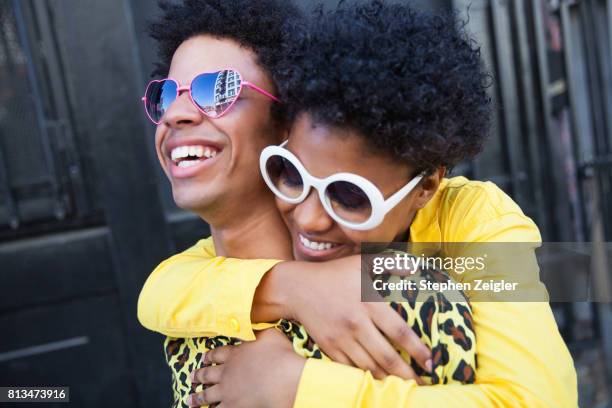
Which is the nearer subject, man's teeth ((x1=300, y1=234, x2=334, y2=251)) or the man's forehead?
man's teeth ((x1=300, y1=234, x2=334, y2=251))

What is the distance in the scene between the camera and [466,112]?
1.39 metres

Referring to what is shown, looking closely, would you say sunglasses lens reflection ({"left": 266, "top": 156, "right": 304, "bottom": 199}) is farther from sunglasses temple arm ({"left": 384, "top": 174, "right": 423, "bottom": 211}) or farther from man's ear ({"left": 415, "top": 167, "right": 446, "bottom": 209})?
man's ear ({"left": 415, "top": 167, "right": 446, "bottom": 209})

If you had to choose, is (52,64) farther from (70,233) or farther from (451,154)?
(451,154)

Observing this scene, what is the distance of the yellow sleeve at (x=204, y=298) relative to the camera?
4.63 ft

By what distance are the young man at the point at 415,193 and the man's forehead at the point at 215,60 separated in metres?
0.23

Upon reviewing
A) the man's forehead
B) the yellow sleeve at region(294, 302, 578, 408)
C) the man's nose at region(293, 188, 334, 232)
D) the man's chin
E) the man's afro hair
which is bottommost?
the yellow sleeve at region(294, 302, 578, 408)

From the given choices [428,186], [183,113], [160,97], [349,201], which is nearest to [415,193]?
[428,186]

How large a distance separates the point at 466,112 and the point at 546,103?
12.9 ft

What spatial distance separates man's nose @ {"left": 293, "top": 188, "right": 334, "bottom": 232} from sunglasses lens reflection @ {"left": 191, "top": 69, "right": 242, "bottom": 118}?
38cm

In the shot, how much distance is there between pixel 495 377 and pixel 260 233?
77 cm

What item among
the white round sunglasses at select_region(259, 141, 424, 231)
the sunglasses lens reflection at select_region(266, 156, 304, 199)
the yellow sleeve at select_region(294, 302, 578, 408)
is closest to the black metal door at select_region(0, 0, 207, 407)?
the sunglasses lens reflection at select_region(266, 156, 304, 199)

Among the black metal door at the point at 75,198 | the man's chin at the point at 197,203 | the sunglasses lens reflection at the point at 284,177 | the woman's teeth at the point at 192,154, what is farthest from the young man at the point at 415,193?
the black metal door at the point at 75,198

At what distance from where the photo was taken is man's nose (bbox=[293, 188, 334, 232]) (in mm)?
1406

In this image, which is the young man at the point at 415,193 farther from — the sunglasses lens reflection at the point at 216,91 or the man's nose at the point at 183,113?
the man's nose at the point at 183,113
